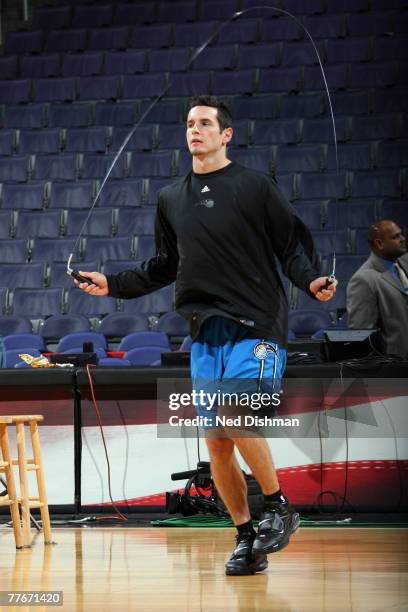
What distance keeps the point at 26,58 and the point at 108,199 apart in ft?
9.85

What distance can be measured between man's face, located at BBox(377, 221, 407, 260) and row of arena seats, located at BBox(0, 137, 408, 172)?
4497mm

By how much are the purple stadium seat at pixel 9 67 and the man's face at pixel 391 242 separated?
7.63 m

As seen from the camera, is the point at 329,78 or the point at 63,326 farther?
the point at 329,78

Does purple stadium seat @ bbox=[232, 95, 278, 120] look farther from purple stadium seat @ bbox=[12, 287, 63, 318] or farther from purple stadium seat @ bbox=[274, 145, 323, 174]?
purple stadium seat @ bbox=[12, 287, 63, 318]

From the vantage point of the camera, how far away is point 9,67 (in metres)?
11.1

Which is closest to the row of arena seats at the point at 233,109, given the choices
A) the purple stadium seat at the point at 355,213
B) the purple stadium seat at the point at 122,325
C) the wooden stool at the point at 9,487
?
the purple stadium seat at the point at 355,213

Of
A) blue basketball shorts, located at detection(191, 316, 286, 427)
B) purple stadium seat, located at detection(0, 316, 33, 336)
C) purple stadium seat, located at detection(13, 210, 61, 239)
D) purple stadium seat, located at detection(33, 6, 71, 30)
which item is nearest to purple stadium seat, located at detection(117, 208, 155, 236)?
purple stadium seat, located at detection(13, 210, 61, 239)

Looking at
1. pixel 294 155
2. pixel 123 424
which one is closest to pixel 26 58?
pixel 294 155

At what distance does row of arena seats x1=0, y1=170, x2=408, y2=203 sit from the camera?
8609 millimetres

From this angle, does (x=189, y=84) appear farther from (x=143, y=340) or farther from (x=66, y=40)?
(x=143, y=340)

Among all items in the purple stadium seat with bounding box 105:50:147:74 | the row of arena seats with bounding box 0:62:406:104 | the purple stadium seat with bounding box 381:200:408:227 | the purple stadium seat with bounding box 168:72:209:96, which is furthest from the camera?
the purple stadium seat with bounding box 105:50:147:74

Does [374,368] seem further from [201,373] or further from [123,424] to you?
[201,373]

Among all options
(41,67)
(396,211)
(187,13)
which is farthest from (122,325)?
(187,13)

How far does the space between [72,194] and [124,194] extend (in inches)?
19.9
